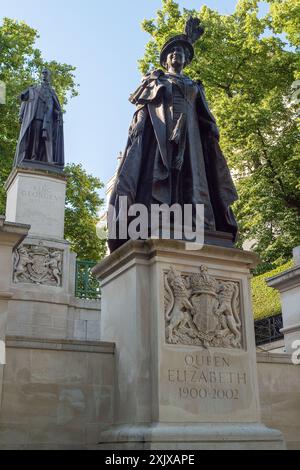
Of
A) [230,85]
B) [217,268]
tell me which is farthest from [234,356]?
[230,85]

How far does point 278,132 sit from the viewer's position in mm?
25859

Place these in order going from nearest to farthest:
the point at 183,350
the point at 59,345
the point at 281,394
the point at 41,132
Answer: the point at 183,350 < the point at 59,345 < the point at 281,394 < the point at 41,132

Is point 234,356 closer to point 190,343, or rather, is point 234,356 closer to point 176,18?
point 190,343

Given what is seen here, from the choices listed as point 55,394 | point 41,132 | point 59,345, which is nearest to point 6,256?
point 59,345

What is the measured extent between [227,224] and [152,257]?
1654mm

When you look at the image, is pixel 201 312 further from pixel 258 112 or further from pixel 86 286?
pixel 258 112

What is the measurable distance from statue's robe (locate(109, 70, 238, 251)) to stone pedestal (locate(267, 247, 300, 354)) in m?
2.13

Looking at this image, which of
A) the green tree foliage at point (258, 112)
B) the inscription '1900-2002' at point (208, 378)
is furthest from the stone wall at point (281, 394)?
the green tree foliage at point (258, 112)

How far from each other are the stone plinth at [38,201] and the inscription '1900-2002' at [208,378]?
335 inches

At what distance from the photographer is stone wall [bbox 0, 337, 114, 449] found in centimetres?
646

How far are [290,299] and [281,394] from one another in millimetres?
1966

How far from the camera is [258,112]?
24.3m

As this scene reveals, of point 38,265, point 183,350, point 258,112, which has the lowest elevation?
point 183,350
